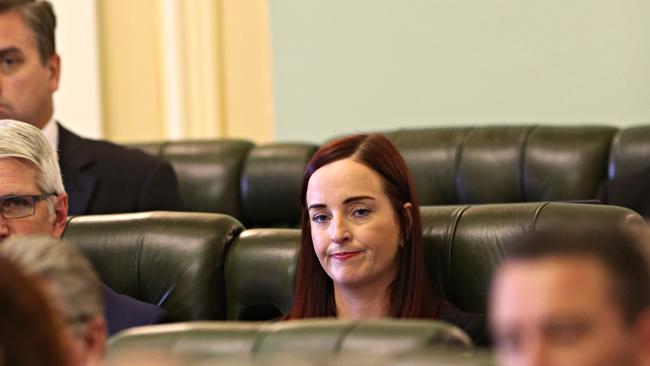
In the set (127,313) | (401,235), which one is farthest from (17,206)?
(401,235)

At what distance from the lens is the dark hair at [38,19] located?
4.17 m

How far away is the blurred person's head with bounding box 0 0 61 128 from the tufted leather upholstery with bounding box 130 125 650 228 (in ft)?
2.05

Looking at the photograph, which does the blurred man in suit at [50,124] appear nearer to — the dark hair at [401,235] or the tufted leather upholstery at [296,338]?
the dark hair at [401,235]

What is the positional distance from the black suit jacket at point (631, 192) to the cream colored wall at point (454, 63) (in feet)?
3.22

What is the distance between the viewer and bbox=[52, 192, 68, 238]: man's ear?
314cm

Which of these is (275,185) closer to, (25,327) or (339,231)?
(339,231)

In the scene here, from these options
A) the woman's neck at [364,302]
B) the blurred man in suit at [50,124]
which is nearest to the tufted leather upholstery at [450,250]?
the woman's neck at [364,302]

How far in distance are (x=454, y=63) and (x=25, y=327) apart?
12.6ft

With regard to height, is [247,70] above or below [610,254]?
below

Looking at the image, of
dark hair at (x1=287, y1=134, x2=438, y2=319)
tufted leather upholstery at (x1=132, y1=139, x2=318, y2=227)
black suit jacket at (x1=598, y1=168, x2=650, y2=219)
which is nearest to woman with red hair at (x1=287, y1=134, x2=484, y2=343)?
dark hair at (x1=287, y1=134, x2=438, y2=319)

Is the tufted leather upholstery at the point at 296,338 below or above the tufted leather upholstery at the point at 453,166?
above

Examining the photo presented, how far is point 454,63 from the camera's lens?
509 cm

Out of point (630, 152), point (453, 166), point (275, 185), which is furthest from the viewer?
point (275, 185)

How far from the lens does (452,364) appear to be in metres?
1.62
